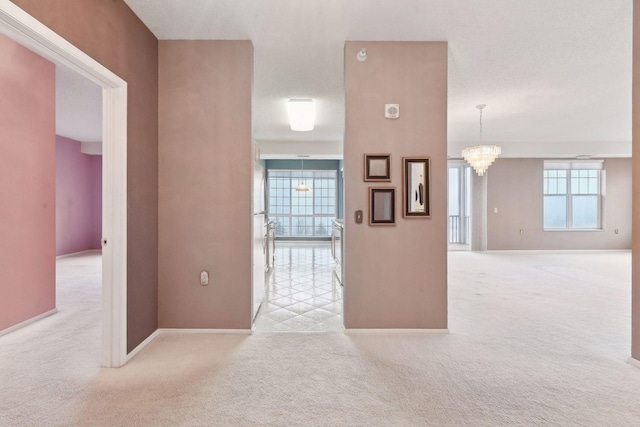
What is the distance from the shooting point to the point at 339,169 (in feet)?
33.3

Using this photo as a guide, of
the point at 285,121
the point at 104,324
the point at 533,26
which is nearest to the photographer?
the point at 104,324

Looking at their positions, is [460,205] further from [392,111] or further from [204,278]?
[204,278]

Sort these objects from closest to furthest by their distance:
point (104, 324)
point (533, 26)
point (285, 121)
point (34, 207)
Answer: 1. point (104, 324)
2. point (533, 26)
3. point (34, 207)
4. point (285, 121)

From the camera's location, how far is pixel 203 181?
9.46ft

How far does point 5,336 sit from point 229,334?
6.35 ft

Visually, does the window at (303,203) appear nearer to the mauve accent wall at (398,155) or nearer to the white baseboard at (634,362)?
the mauve accent wall at (398,155)

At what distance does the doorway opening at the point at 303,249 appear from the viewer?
3.36 meters

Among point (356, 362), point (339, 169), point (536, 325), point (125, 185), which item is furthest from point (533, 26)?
point (339, 169)

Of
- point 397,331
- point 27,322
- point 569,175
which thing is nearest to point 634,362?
point 397,331

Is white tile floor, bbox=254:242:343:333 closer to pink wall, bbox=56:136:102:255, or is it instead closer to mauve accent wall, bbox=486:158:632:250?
mauve accent wall, bbox=486:158:632:250

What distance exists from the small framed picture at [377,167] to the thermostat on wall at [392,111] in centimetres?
36

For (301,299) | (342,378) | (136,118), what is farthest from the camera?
(301,299)

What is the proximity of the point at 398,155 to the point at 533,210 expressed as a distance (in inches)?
280

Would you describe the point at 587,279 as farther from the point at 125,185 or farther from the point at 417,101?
the point at 125,185
